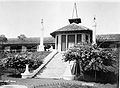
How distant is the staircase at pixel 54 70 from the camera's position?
17836mm

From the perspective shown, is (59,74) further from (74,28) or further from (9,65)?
(74,28)

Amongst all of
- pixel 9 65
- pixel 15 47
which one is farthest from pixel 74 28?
pixel 15 47

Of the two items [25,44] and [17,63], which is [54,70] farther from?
[25,44]

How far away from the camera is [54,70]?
1916 centimetres

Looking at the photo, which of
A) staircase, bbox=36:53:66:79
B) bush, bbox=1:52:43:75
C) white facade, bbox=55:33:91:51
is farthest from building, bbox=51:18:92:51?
bush, bbox=1:52:43:75

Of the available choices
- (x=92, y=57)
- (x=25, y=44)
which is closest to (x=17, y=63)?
(x=92, y=57)

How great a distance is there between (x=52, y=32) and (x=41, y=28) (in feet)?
6.07

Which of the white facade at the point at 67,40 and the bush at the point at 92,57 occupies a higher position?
the white facade at the point at 67,40

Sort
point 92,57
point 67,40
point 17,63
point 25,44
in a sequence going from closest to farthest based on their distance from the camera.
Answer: point 92,57
point 17,63
point 67,40
point 25,44

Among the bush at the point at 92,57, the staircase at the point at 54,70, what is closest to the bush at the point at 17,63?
the staircase at the point at 54,70

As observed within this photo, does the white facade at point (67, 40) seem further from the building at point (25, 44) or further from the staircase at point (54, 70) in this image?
the building at point (25, 44)

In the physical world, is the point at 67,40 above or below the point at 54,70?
above

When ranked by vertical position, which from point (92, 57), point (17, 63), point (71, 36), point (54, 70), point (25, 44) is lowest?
point (54, 70)

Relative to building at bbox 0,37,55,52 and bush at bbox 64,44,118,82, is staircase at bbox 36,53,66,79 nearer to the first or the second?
bush at bbox 64,44,118,82
